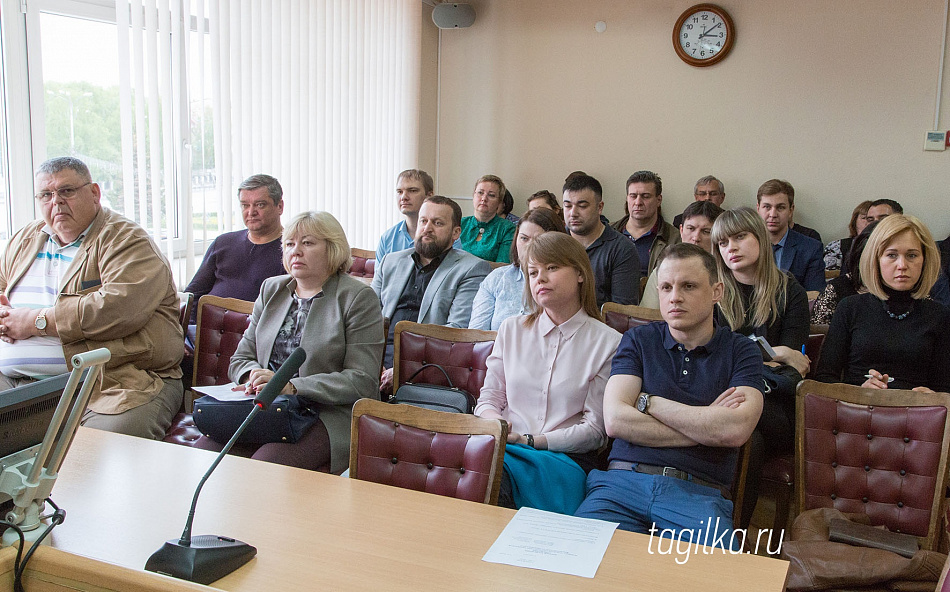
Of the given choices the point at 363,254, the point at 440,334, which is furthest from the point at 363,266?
the point at 440,334

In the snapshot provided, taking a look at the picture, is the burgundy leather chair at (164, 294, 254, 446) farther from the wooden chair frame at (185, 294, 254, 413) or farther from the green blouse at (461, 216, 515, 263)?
the green blouse at (461, 216, 515, 263)

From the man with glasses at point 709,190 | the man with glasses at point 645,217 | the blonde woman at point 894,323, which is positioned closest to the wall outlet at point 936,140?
the man with glasses at point 709,190

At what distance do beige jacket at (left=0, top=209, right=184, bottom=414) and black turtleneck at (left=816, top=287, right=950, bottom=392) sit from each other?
2.63 metres

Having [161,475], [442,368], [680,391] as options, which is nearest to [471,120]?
[442,368]

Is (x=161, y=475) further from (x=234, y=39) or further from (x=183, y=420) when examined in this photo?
(x=234, y=39)

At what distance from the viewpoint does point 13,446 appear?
1495mm

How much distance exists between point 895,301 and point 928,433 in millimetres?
861

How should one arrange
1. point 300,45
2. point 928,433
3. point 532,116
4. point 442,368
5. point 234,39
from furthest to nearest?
point 532,116
point 300,45
point 234,39
point 442,368
point 928,433

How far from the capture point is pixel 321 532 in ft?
5.31

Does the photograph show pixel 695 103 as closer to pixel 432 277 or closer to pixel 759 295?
pixel 432 277

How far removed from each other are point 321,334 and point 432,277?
110cm

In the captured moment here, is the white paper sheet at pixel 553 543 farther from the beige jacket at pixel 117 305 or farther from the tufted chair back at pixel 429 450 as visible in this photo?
the beige jacket at pixel 117 305

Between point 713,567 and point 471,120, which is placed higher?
point 471,120

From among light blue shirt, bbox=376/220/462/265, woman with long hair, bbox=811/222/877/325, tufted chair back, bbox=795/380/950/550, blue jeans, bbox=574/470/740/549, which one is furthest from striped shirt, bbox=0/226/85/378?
woman with long hair, bbox=811/222/877/325
